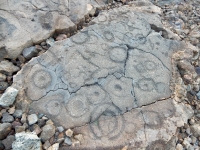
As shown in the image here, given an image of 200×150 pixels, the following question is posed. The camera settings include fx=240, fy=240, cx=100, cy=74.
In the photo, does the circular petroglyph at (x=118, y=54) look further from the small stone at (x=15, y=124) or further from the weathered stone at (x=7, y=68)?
the small stone at (x=15, y=124)

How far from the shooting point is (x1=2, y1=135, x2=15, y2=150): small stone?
140 cm

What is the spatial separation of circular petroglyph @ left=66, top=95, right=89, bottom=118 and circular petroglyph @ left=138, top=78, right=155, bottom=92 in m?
0.46

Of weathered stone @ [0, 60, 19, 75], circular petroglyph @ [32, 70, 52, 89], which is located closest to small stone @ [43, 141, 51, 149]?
circular petroglyph @ [32, 70, 52, 89]

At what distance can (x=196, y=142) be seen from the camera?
176 cm

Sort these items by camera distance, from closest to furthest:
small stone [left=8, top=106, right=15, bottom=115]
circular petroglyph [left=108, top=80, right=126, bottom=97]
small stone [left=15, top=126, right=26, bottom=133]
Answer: small stone [left=15, top=126, right=26, bottom=133]
small stone [left=8, top=106, right=15, bottom=115]
circular petroglyph [left=108, top=80, right=126, bottom=97]

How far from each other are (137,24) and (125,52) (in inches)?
18.4

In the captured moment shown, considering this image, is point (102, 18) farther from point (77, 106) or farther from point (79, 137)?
point (79, 137)

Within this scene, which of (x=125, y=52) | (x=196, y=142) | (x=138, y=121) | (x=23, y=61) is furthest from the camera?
(x=125, y=52)

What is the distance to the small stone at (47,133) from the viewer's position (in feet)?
4.76

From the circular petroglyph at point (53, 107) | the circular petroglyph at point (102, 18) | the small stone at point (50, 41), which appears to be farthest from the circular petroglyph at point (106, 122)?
the circular petroglyph at point (102, 18)

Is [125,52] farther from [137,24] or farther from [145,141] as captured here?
[145,141]

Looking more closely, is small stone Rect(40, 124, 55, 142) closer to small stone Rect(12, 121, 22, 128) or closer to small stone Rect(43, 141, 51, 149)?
small stone Rect(43, 141, 51, 149)

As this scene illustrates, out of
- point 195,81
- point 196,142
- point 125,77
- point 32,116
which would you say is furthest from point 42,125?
point 195,81

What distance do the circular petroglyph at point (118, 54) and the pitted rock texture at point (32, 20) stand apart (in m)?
0.50
